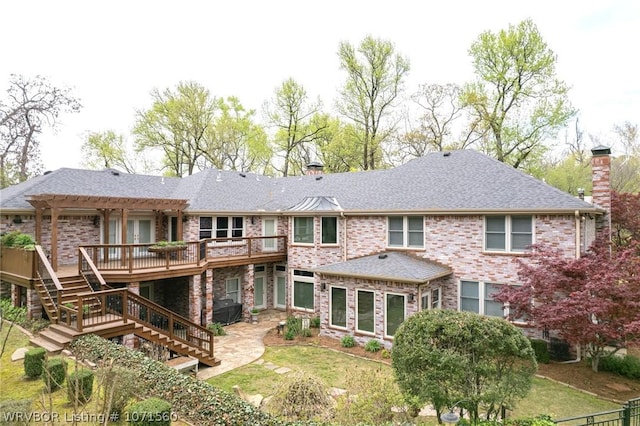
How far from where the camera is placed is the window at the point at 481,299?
1370 centimetres

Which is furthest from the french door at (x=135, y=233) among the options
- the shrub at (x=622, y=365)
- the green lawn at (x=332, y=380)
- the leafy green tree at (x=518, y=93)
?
the leafy green tree at (x=518, y=93)

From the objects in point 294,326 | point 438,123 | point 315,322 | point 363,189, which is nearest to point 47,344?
point 294,326

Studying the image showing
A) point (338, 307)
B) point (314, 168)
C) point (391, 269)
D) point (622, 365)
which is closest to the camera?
point (622, 365)

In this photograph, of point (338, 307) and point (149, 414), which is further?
point (338, 307)

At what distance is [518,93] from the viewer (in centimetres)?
2566

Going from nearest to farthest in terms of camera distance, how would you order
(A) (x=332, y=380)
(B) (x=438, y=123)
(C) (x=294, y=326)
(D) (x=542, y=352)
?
(A) (x=332, y=380) → (D) (x=542, y=352) → (C) (x=294, y=326) → (B) (x=438, y=123)

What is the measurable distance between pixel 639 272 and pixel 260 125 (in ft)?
105

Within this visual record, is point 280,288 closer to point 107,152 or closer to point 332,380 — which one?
point 332,380

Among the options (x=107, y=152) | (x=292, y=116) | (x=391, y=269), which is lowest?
(x=391, y=269)

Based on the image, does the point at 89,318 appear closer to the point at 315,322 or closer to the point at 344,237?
the point at 315,322

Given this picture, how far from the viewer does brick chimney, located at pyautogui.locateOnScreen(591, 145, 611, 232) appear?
13.2m

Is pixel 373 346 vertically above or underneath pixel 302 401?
underneath

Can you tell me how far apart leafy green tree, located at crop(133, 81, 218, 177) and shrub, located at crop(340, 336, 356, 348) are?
25684 mm

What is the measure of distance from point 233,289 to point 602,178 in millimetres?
17051
